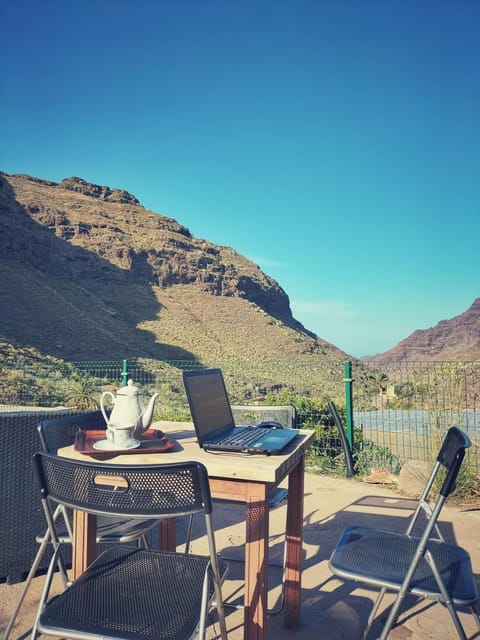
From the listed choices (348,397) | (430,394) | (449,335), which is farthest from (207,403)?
(449,335)

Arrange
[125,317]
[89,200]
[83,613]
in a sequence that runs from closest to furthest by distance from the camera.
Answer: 1. [83,613]
2. [125,317]
3. [89,200]

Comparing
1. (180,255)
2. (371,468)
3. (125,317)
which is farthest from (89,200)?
(371,468)

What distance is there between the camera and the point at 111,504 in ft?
4.94

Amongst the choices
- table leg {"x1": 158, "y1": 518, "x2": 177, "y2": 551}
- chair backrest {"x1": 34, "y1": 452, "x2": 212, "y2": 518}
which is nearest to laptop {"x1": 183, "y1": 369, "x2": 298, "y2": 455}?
chair backrest {"x1": 34, "y1": 452, "x2": 212, "y2": 518}

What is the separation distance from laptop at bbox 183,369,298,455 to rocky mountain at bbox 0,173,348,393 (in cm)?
2930

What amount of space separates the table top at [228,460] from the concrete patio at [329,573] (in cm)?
95

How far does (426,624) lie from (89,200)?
75.1m

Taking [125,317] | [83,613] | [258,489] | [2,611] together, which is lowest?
[2,611]

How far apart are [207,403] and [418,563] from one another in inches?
38.8

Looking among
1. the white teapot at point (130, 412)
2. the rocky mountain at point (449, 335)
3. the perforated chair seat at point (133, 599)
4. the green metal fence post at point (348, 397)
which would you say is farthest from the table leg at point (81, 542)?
the rocky mountain at point (449, 335)

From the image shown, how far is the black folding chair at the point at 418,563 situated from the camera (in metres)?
1.75

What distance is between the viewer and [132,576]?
6.07ft

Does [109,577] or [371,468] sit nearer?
[109,577]

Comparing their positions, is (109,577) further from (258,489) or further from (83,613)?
(258,489)
